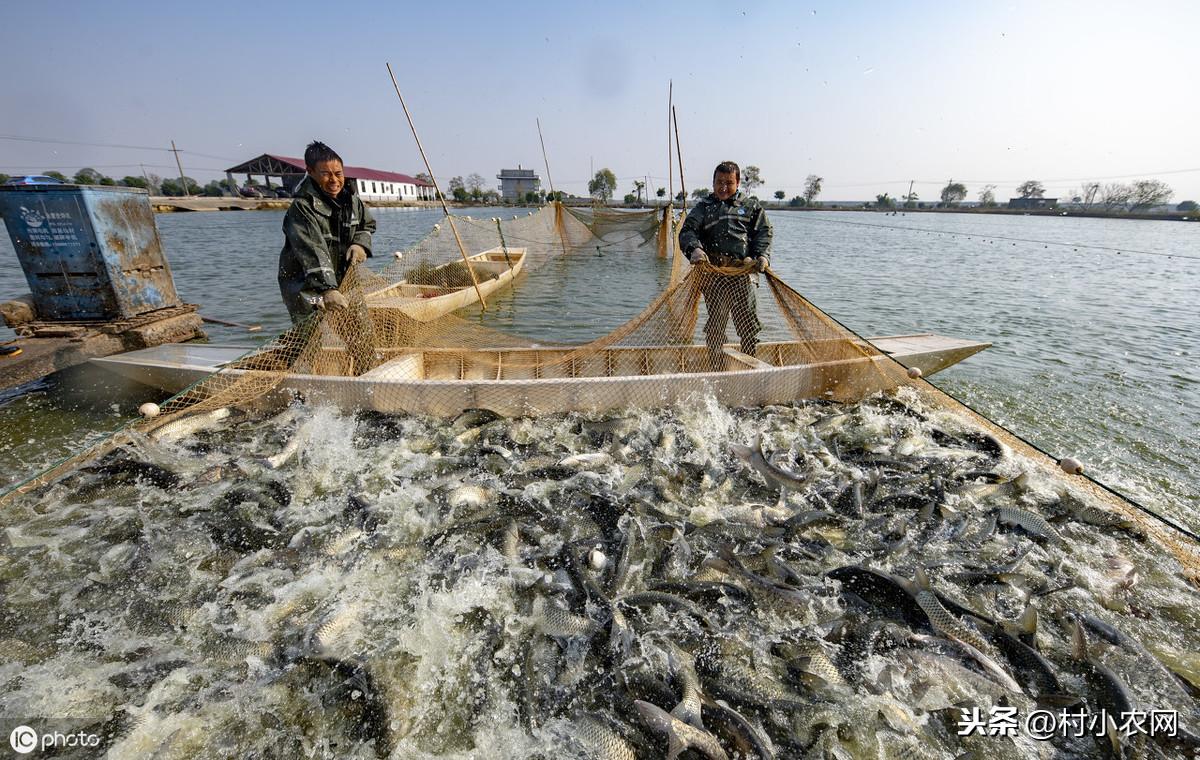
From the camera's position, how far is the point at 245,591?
356 centimetres

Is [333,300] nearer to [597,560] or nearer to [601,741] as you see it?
[597,560]

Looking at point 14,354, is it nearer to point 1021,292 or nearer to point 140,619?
point 140,619

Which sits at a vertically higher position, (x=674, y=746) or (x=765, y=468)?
(x=765, y=468)

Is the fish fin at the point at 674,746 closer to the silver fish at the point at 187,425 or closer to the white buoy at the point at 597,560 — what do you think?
the white buoy at the point at 597,560

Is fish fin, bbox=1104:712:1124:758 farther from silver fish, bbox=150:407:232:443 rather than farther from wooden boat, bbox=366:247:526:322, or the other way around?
wooden boat, bbox=366:247:526:322

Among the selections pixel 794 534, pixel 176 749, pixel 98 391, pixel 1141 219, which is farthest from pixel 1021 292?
pixel 1141 219

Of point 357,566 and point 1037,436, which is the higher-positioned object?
point 357,566

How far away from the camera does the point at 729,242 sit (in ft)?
22.7

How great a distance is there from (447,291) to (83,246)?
6.70 meters

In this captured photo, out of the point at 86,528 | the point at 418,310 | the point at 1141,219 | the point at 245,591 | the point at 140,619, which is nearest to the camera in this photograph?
the point at 140,619

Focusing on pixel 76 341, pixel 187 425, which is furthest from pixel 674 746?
pixel 76 341

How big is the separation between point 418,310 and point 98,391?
4.73 metres

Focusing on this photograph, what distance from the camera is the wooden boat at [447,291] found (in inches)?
389

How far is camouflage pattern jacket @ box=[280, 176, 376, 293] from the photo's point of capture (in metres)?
5.56
